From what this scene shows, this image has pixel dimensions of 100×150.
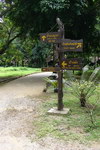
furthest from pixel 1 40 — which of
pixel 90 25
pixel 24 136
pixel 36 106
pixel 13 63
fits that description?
pixel 13 63

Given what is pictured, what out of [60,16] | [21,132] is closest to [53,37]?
[21,132]

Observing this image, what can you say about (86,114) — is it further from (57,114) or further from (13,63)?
(13,63)

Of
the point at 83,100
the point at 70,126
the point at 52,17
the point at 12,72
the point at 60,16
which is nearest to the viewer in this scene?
the point at 70,126

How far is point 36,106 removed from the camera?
6762mm

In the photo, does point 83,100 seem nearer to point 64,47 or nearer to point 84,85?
point 84,85

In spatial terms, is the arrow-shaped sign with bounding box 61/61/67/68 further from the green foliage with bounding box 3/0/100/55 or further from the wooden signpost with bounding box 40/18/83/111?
the green foliage with bounding box 3/0/100/55

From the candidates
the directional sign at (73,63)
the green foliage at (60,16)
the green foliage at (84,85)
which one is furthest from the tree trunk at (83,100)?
the green foliage at (60,16)

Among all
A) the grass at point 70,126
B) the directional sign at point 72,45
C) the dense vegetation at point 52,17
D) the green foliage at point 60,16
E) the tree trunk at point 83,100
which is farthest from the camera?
the dense vegetation at point 52,17

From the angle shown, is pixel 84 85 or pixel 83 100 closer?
pixel 84 85

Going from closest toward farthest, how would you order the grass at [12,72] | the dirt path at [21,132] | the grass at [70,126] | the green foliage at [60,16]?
the dirt path at [21,132]
the grass at [70,126]
the green foliage at [60,16]
the grass at [12,72]

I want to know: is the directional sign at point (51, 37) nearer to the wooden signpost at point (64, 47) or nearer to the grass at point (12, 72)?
the wooden signpost at point (64, 47)

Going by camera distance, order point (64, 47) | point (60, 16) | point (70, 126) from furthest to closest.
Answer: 1. point (60, 16)
2. point (64, 47)
3. point (70, 126)

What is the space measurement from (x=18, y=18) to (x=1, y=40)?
3.96 metres

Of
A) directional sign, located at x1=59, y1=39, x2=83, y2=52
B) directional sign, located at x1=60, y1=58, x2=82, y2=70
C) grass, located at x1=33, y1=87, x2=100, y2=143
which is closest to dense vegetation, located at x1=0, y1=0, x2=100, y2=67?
directional sign, located at x1=59, y1=39, x2=83, y2=52
